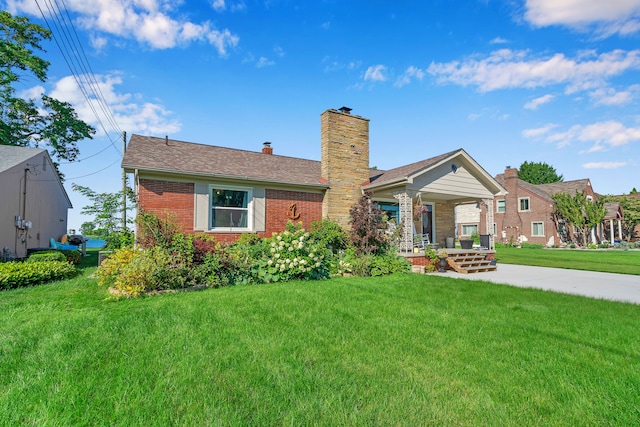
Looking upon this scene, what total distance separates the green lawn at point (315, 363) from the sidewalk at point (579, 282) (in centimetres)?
183

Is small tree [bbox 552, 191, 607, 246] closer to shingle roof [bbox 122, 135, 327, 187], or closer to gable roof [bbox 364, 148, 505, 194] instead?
gable roof [bbox 364, 148, 505, 194]

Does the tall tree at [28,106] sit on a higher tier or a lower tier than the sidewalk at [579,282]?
higher

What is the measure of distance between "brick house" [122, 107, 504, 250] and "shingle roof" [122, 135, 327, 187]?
31 millimetres

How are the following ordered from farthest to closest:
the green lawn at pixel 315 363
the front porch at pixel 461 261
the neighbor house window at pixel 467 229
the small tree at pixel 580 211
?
1. the neighbor house window at pixel 467 229
2. the small tree at pixel 580 211
3. the front porch at pixel 461 261
4. the green lawn at pixel 315 363

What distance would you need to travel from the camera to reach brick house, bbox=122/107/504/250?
9523 mm

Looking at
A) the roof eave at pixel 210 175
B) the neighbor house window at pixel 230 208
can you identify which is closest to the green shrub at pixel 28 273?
the roof eave at pixel 210 175

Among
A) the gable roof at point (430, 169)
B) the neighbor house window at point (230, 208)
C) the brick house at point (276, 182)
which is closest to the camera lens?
the brick house at point (276, 182)

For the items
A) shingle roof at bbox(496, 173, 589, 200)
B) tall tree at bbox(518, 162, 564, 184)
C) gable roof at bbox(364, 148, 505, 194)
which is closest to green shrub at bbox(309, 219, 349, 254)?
gable roof at bbox(364, 148, 505, 194)

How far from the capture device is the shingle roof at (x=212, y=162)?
31.0 ft

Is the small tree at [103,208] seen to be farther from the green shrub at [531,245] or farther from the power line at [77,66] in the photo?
the green shrub at [531,245]

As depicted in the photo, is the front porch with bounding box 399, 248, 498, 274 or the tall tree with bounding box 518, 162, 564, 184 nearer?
the front porch with bounding box 399, 248, 498, 274

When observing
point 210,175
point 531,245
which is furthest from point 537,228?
point 210,175

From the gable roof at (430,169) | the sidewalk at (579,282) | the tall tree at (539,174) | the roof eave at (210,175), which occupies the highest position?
the tall tree at (539,174)

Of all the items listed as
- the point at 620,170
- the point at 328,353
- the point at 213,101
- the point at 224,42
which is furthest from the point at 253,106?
the point at 620,170
